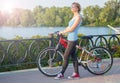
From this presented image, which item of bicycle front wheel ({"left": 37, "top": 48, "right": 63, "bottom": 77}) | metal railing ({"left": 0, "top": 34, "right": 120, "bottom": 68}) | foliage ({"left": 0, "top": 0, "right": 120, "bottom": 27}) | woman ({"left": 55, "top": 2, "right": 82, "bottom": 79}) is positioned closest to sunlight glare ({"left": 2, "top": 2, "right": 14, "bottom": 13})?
foliage ({"left": 0, "top": 0, "right": 120, "bottom": 27})

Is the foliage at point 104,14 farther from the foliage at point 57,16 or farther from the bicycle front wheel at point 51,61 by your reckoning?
the bicycle front wheel at point 51,61

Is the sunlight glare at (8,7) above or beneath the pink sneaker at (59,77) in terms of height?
above

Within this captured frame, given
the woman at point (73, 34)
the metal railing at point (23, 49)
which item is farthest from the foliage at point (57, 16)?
the woman at point (73, 34)

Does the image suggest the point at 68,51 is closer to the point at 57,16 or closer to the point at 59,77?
the point at 59,77

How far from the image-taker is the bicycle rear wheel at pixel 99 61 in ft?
23.9

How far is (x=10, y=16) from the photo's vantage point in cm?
862

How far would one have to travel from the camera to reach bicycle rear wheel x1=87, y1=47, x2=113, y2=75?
7299 mm

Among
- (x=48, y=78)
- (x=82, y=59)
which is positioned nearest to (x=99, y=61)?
(x=82, y=59)

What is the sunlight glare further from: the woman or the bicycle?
the woman

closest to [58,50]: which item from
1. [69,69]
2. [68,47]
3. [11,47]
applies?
[68,47]

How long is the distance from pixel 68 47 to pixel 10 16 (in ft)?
7.89

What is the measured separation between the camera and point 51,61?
23.9 ft

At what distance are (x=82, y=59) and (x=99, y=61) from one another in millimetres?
378

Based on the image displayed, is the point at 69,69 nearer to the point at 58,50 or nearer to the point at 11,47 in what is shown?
the point at 58,50
